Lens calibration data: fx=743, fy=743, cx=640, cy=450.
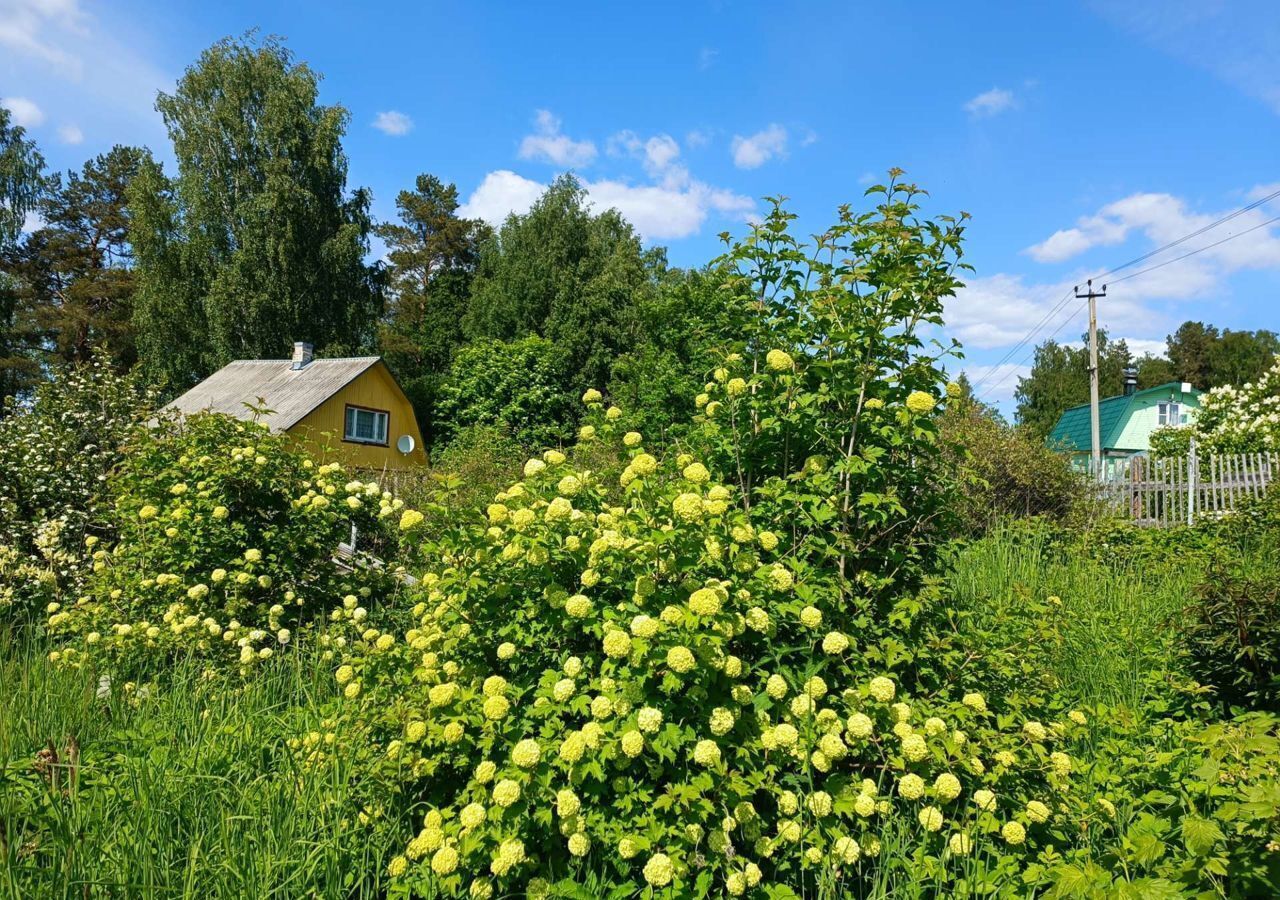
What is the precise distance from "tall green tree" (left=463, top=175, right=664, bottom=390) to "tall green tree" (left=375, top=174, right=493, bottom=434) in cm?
481

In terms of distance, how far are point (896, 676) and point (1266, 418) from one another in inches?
608

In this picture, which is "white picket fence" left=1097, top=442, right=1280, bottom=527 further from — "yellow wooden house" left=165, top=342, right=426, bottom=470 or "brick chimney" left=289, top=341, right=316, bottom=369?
"brick chimney" left=289, top=341, right=316, bottom=369

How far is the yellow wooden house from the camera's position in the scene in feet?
65.0

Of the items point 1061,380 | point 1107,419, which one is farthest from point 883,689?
point 1061,380

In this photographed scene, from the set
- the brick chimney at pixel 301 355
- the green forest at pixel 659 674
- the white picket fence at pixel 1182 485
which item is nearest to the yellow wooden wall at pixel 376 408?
the brick chimney at pixel 301 355

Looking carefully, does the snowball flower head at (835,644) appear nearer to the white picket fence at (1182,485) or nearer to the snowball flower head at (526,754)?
the snowball flower head at (526,754)

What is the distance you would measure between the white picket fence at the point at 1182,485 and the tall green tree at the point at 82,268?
31.1 m

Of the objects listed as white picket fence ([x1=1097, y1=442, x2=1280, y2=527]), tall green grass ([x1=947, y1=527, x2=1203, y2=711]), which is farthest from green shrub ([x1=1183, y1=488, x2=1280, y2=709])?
white picket fence ([x1=1097, y1=442, x2=1280, y2=527])

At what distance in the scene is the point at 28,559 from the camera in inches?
217

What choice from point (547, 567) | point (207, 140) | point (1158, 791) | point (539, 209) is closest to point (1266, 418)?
point (1158, 791)

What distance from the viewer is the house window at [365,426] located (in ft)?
72.0

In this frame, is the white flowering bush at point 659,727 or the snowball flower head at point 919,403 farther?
the snowball flower head at point 919,403

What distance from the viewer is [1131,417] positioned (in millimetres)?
32031

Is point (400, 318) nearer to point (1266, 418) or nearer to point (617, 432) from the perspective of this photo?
point (1266, 418)
